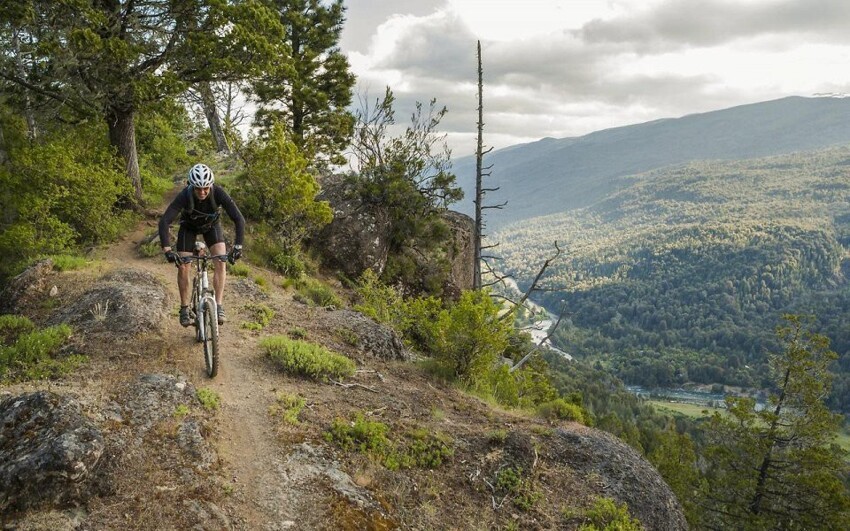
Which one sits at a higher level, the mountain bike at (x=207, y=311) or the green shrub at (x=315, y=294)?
the mountain bike at (x=207, y=311)

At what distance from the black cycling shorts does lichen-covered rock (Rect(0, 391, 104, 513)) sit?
9.68 ft

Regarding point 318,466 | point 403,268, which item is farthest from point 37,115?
point 318,466

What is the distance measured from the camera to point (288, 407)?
24.5ft

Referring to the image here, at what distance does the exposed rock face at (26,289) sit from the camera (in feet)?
35.6

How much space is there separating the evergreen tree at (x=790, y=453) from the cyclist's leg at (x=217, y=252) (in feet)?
86.1

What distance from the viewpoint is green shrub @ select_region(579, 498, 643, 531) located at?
629 cm

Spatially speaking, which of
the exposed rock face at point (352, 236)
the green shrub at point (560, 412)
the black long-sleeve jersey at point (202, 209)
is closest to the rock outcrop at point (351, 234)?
the exposed rock face at point (352, 236)

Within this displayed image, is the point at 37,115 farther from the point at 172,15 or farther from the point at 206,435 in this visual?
the point at 206,435

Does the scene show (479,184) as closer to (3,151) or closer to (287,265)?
(287,265)

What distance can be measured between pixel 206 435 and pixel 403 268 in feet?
55.0

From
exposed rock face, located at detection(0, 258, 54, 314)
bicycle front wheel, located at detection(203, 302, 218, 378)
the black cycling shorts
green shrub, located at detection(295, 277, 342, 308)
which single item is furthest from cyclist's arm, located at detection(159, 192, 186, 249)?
green shrub, located at detection(295, 277, 342, 308)

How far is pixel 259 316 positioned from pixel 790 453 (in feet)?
91.7

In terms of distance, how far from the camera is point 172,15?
15.0 metres

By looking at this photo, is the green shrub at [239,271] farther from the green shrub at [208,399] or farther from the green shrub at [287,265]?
the green shrub at [208,399]
